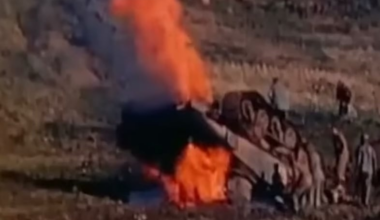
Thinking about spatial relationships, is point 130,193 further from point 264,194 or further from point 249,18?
point 249,18

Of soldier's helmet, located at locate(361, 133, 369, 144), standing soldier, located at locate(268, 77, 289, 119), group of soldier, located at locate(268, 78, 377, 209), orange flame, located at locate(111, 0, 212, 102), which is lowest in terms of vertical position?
group of soldier, located at locate(268, 78, 377, 209)

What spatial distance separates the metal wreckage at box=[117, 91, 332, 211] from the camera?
4.71ft

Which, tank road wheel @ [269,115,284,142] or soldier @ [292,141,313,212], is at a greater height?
tank road wheel @ [269,115,284,142]

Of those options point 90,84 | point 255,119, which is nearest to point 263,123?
point 255,119

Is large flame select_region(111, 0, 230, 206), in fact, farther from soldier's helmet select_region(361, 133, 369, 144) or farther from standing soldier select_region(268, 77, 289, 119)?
soldier's helmet select_region(361, 133, 369, 144)

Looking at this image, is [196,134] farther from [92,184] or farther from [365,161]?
[365,161]

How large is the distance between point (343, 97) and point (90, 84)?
0.43 m

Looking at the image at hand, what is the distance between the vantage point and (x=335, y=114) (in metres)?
1.49

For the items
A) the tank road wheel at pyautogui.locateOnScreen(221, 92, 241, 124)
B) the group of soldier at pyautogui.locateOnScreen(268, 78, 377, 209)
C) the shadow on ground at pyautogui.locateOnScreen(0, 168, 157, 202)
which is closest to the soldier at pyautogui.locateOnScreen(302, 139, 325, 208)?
the group of soldier at pyautogui.locateOnScreen(268, 78, 377, 209)

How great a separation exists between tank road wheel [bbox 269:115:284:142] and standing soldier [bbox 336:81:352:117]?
0.36 ft

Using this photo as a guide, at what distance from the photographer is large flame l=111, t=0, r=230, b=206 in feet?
4.70

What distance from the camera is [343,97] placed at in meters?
1.50

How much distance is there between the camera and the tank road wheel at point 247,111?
146cm

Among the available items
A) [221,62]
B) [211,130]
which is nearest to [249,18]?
[221,62]
